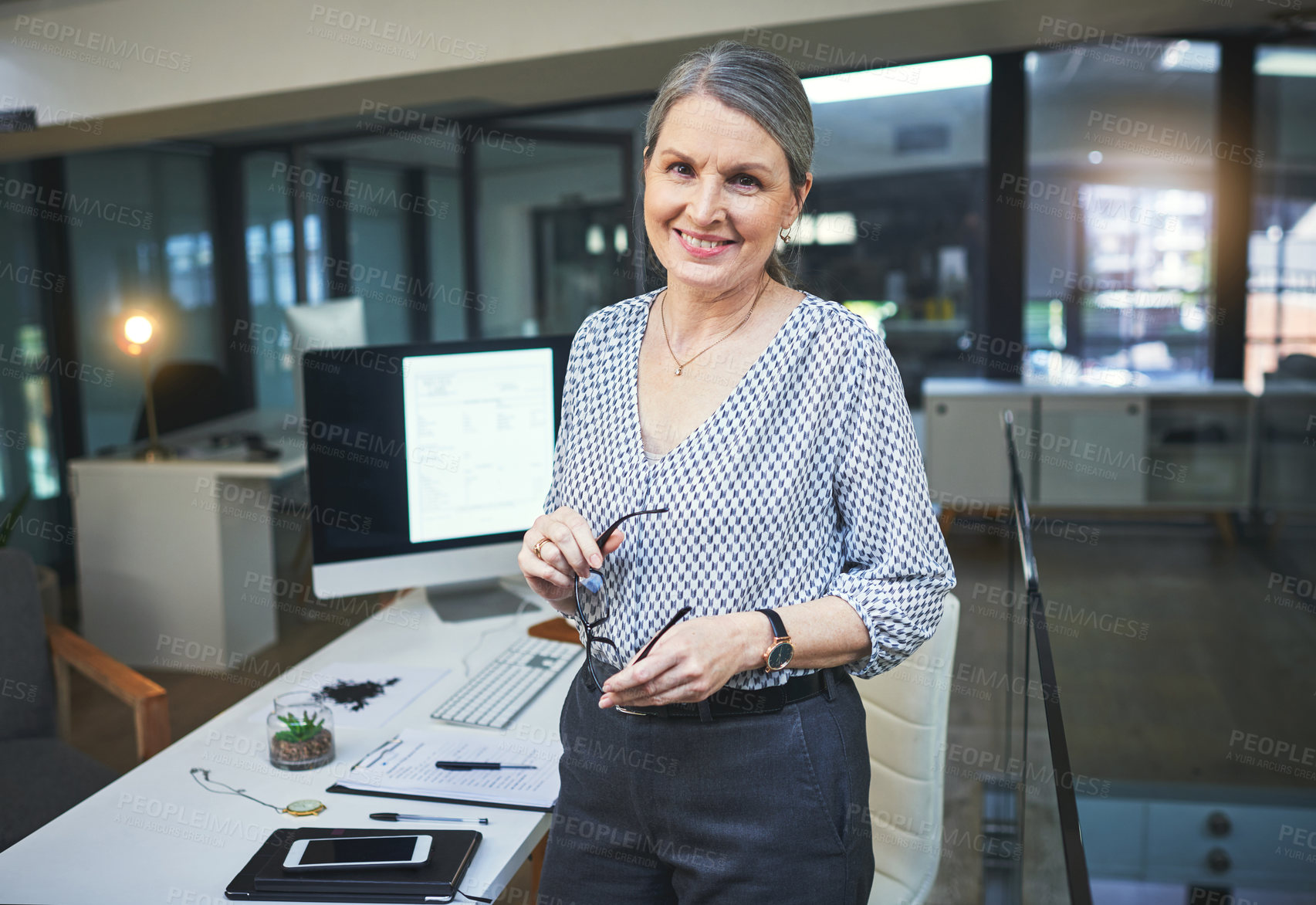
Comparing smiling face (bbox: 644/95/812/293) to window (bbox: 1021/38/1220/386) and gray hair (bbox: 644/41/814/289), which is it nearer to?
gray hair (bbox: 644/41/814/289)

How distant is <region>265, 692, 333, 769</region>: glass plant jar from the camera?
1.48 metres

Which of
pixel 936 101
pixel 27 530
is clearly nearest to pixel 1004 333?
pixel 936 101

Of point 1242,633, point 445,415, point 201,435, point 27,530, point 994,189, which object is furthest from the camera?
point 994,189

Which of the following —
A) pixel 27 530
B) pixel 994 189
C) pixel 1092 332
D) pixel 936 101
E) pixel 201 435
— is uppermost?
pixel 936 101

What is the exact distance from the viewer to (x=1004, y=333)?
5.54 metres

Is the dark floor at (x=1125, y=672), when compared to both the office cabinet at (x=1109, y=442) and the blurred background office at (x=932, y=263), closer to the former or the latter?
the blurred background office at (x=932, y=263)

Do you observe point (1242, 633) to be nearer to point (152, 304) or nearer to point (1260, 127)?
point (1260, 127)

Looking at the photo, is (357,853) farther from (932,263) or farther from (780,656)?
(932,263)

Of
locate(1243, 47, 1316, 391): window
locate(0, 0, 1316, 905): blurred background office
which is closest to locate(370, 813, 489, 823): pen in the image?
locate(0, 0, 1316, 905): blurred background office

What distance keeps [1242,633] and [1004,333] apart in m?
1.94

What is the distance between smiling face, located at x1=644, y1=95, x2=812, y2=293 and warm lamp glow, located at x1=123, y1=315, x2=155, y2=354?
3.38 meters

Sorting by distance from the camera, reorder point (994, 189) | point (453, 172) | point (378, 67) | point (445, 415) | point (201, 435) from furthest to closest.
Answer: point (453, 172)
point (994, 189)
point (201, 435)
point (378, 67)
point (445, 415)

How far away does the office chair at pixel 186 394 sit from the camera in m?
5.56

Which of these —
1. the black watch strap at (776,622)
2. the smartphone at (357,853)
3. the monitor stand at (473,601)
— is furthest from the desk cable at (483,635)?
the black watch strap at (776,622)
